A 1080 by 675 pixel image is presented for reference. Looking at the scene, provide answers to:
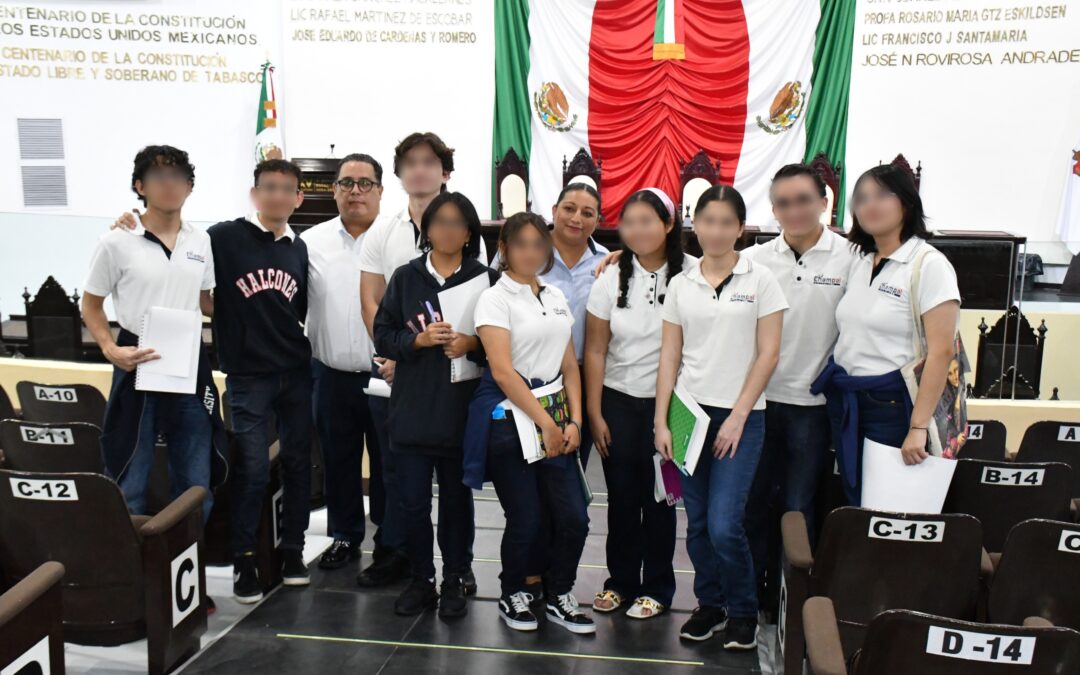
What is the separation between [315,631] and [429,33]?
23.3 ft

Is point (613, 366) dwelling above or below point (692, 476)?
above

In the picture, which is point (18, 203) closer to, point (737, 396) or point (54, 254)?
point (54, 254)

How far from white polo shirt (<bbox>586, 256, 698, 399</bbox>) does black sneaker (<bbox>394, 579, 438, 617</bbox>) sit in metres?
0.97

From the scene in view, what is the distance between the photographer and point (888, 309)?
2582mm

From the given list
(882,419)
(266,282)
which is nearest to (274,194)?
(266,282)

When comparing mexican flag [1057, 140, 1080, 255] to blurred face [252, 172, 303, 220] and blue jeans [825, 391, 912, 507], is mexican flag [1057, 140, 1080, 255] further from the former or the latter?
blurred face [252, 172, 303, 220]

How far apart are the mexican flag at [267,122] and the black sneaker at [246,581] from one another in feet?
20.6

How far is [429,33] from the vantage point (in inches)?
346

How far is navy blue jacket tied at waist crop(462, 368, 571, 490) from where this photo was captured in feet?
9.29

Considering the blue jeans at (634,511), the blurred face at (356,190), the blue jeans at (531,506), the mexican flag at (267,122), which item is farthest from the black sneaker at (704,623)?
the mexican flag at (267,122)

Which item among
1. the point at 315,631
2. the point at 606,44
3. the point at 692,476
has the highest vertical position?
the point at 606,44

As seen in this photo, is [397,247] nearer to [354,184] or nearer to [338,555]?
[354,184]

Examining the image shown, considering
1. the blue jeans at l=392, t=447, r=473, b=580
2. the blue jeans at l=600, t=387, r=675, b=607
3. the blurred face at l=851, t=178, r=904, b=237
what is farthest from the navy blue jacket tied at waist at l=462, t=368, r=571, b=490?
the blurred face at l=851, t=178, r=904, b=237

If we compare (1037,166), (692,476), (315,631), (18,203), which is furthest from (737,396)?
(18,203)
